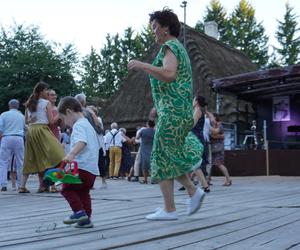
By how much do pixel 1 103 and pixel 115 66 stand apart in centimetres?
2672

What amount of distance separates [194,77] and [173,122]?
79.5 feet

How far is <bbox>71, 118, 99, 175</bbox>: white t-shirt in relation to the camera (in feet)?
13.4

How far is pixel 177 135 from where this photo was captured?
14.1 ft

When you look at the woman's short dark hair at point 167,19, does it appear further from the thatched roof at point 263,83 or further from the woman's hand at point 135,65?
the thatched roof at point 263,83

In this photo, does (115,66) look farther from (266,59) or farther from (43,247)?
(43,247)

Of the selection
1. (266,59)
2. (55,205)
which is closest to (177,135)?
(55,205)

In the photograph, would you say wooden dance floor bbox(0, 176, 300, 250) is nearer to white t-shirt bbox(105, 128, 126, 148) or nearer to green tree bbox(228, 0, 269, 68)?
white t-shirt bbox(105, 128, 126, 148)

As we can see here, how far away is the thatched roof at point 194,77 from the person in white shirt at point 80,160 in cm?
2243

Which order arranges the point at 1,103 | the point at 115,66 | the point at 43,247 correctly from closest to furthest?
the point at 43,247, the point at 1,103, the point at 115,66

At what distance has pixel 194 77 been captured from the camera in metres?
28.3

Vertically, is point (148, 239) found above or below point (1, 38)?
below

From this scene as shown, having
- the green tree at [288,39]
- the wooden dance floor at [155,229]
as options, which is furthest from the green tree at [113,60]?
the wooden dance floor at [155,229]

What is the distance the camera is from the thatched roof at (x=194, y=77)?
27.8m

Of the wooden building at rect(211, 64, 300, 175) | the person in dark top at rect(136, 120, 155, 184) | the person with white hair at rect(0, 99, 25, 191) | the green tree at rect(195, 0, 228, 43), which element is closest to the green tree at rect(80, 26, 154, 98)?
the green tree at rect(195, 0, 228, 43)
